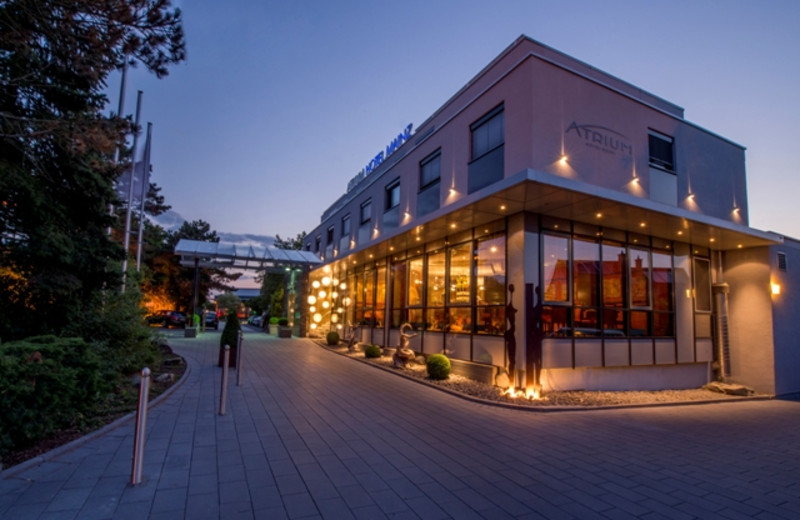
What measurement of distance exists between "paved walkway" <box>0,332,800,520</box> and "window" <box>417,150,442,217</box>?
23.4 feet

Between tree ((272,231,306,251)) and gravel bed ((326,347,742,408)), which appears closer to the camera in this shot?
gravel bed ((326,347,742,408))

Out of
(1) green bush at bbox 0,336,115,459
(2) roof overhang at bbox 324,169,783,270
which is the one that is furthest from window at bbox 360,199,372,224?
(1) green bush at bbox 0,336,115,459

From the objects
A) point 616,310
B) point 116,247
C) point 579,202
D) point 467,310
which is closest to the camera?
point 116,247

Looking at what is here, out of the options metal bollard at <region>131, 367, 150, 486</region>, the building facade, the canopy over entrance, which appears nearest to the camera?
metal bollard at <region>131, 367, 150, 486</region>

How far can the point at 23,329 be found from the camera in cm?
714

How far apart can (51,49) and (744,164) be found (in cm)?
1889

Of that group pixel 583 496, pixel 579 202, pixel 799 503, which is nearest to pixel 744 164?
pixel 579 202

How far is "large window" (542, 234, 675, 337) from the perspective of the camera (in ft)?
34.3

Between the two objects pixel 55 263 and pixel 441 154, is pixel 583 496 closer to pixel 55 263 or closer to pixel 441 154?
pixel 55 263

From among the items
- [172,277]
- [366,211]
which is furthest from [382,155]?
[172,277]

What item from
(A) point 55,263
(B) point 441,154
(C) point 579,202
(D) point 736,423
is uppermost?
(B) point 441,154

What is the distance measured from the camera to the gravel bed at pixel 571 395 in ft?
29.3

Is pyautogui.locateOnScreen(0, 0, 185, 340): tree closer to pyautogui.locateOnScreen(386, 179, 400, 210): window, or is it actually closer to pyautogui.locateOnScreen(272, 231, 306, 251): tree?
pyautogui.locateOnScreen(386, 179, 400, 210): window

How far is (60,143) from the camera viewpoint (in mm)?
5684
